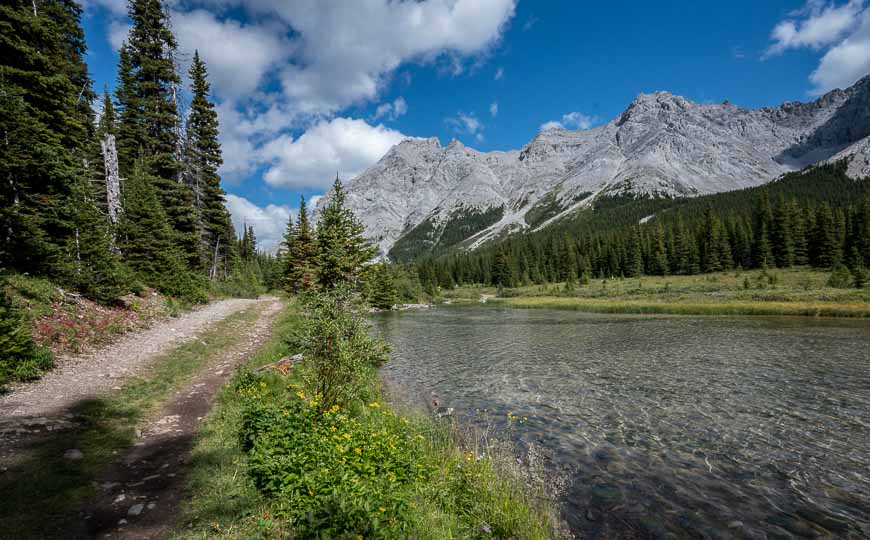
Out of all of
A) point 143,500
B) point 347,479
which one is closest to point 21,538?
point 143,500

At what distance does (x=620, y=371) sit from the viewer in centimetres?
2134

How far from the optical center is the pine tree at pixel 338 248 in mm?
24078

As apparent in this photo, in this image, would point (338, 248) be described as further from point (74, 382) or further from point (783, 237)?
point (783, 237)

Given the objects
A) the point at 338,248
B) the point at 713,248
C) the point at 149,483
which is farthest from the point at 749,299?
the point at 149,483

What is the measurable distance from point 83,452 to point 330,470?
531 cm

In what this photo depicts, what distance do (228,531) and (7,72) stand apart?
24802mm

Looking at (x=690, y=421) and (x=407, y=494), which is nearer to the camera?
(x=407, y=494)

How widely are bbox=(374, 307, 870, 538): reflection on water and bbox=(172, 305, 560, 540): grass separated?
1.78 metres

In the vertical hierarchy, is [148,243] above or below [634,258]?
above

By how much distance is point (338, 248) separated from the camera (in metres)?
23.7


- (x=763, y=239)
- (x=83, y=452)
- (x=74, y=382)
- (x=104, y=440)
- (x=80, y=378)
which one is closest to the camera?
(x=83, y=452)

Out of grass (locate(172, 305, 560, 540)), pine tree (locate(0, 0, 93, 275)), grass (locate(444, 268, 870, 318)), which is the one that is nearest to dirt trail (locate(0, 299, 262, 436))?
grass (locate(172, 305, 560, 540))

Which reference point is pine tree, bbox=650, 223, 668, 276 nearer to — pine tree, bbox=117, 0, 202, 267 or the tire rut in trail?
pine tree, bbox=117, 0, 202, 267

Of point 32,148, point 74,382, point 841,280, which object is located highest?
point 32,148
